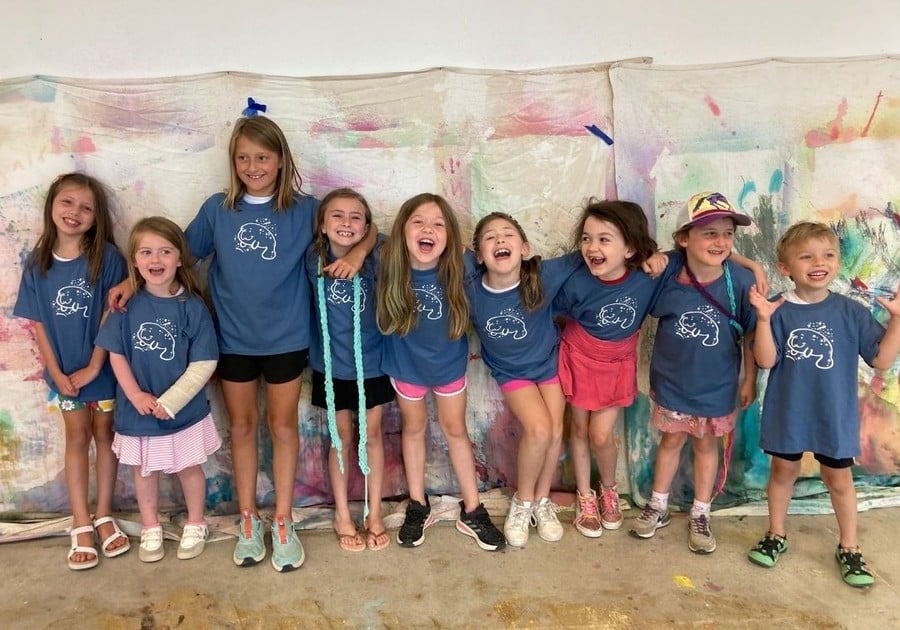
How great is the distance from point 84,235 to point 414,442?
5.18 feet

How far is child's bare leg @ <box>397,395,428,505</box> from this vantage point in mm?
2623

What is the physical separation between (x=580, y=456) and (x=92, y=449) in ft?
7.00

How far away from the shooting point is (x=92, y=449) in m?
2.83

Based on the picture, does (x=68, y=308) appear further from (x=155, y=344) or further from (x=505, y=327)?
(x=505, y=327)

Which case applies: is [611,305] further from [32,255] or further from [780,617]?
[32,255]

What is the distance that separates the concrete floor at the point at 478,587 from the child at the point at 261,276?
197 mm

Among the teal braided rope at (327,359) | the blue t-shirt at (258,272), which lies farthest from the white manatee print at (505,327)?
the blue t-shirt at (258,272)

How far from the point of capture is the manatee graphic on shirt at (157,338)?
7.91 feet

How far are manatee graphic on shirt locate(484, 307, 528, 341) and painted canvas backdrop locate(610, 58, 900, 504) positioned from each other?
719 mm

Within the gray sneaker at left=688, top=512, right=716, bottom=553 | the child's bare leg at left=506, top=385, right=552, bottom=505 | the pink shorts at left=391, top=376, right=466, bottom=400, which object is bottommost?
the gray sneaker at left=688, top=512, right=716, bottom=553

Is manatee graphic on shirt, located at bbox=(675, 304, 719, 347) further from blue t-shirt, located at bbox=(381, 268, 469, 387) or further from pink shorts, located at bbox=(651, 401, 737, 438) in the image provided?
blue t-shirt, located at bbox=(381, 268, 469, 387)

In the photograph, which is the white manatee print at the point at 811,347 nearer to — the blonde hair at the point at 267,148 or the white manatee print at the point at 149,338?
the blonde hair at the point at 267,148

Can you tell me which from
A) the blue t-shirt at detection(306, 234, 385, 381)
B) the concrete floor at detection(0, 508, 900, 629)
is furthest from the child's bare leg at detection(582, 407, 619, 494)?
the blue t-shirt at detection(306, 234, 385, 381)

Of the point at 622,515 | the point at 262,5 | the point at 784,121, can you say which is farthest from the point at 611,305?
the point at 262,5
